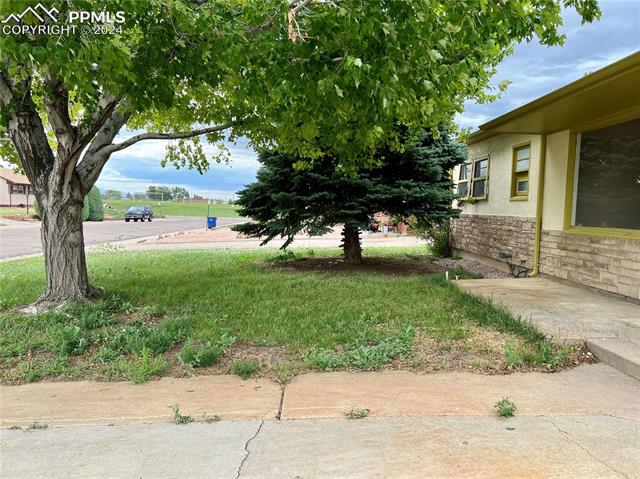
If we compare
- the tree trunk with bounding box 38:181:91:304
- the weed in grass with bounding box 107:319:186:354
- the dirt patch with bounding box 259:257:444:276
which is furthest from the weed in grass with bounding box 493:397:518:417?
the dirt patch with bounding box 259:257:444:276

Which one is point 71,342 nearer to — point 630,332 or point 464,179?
point 630,332

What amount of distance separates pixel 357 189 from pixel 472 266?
3.54 meters

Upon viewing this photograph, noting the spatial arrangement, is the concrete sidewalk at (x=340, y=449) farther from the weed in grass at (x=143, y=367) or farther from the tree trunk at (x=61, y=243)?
the tree trunk at (x=61, y=243)

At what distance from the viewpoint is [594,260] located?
6.52 metres

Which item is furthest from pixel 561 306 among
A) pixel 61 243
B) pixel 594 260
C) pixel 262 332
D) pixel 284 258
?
pixel 284 258

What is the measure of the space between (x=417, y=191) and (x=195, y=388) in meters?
6.20

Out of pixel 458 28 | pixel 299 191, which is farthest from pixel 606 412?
pixel 299 191

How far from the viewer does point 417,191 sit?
859 cm

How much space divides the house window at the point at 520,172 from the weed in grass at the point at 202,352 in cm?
673

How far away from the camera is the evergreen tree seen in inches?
342

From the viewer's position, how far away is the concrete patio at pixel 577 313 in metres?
4.11

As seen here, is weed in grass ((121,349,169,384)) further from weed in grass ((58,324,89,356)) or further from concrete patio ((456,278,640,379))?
concrete patio ((456,278,640,379))

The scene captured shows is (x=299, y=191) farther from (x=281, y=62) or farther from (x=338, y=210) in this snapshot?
(x=281, y=62)

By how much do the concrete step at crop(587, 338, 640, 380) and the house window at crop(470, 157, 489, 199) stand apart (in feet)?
20.8
